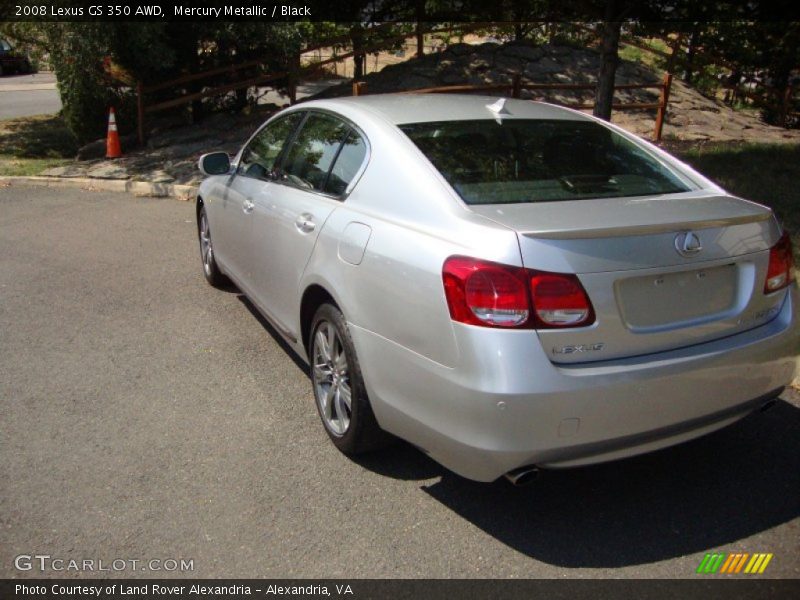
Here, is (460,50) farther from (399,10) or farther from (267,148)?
(267,148)

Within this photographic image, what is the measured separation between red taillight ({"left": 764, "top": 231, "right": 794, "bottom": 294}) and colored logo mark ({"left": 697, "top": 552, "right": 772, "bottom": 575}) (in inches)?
42.4

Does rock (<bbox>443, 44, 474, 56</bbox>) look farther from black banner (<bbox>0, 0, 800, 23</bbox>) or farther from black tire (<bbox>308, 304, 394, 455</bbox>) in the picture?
black tire (<bbox>308, 304, 394, 455</bbox>)

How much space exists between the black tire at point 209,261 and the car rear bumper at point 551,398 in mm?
3309

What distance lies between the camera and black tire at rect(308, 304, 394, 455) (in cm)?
338

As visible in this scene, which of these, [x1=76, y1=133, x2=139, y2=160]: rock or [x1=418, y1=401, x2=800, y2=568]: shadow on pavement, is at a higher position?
[x1=418, y1=401, x2=800, y2=568]: shadow on pavement

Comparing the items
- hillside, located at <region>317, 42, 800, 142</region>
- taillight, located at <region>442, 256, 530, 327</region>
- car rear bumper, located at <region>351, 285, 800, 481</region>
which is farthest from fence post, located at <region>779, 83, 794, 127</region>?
taillight, located at <region>442, 256, 530, 327</region>

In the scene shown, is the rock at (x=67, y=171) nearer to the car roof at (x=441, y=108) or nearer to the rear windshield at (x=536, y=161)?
the car roof at (x=441, y=108)

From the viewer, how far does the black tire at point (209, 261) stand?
6.14 metres

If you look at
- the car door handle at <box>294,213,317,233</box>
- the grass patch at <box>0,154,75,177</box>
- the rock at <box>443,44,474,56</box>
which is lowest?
the grass patch at <box>0,154,75,177</box>

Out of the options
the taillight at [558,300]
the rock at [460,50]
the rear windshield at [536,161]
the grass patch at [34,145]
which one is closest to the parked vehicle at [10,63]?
the grass patch at [34,145]

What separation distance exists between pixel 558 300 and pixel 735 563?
125 centimetres

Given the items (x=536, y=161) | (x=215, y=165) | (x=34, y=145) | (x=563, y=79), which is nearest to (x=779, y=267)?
(x=536, y=161)

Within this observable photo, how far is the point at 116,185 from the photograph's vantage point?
10.9 meters

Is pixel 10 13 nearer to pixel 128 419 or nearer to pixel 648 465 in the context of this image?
pixel 128 419
